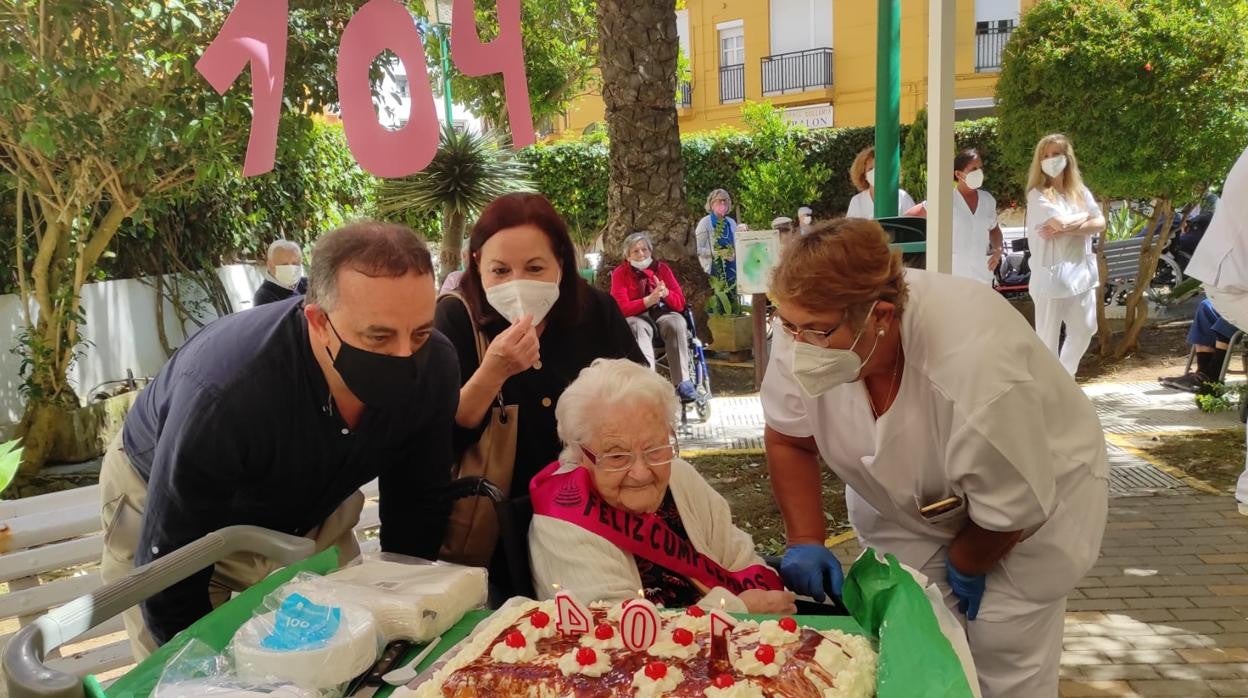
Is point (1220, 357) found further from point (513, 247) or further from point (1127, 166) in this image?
point (513, 247)

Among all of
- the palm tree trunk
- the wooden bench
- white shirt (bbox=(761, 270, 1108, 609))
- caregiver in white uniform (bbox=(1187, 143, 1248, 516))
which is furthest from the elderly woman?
the palm tree trunk

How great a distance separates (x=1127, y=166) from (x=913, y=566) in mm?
7240

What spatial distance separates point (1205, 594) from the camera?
3691mm

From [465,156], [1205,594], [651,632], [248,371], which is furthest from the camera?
[465,156]

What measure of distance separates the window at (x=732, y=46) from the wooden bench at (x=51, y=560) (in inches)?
927

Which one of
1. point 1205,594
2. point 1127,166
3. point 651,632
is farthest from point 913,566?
point 1127,166

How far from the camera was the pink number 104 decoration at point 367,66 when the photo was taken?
2271 millimetres

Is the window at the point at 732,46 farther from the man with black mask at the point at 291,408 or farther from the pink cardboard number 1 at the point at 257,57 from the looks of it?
the man with black mask at the point at 291,408

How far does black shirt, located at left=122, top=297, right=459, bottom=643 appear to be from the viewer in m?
1.76

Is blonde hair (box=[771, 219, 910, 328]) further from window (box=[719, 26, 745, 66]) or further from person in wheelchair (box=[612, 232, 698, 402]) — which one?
window (box=[719, 26, 745, 66])

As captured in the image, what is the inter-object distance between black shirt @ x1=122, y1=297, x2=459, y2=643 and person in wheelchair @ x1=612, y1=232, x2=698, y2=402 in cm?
485

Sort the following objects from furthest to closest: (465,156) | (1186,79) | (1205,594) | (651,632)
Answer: (465,156), (1186,79), (1205,594), (651,632)

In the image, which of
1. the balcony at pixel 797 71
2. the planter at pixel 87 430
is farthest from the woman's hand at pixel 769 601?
the balcony at pixel 797 71

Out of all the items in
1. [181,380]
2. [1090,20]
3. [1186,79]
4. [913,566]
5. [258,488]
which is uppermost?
[1090,20]
